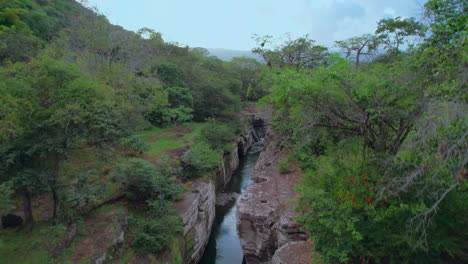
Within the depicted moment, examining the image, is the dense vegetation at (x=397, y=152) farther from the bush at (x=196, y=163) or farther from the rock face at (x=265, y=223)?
the bush at (x=196, y=163)

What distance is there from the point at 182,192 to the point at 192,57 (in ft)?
106

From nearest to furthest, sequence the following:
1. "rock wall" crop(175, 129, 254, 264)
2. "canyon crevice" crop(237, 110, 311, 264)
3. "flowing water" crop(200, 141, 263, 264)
→ "canyon crevice" crop(237, 110, 311, 264)
"rock wall" crop(175, 129, 254, 264)
"flowing water" crop(200, 141, 263, 264)

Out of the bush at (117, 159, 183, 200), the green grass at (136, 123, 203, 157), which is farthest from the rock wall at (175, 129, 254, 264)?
the green grass at (136, 123, 203, 157)

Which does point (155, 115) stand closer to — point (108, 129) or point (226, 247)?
point (226, 247)

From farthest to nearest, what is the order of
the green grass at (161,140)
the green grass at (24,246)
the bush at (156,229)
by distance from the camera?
the green grass at (161,140) < the bush at (156,229) < the green grass at (24,246)

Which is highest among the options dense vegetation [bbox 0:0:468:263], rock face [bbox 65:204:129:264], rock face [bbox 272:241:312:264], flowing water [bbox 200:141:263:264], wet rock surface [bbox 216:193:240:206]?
dense vegetation [bbox 0:0:468:263]

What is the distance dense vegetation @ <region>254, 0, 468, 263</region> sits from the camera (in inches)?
188

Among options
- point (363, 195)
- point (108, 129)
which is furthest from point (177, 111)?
point (363, 195)

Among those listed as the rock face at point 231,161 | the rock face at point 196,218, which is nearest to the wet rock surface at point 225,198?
the rock face at point 231,161

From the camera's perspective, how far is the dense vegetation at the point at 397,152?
188 inches

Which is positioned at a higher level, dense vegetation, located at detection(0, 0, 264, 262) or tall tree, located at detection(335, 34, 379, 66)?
tall tree, located at detection(335, 34, 379, 66)

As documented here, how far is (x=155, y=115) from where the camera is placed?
27.1 m

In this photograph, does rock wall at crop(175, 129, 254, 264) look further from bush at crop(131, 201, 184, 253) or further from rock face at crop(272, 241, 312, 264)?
rock face at crop(272, 241, 312, 264)

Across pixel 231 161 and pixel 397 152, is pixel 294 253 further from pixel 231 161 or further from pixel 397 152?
pixel 231 161
